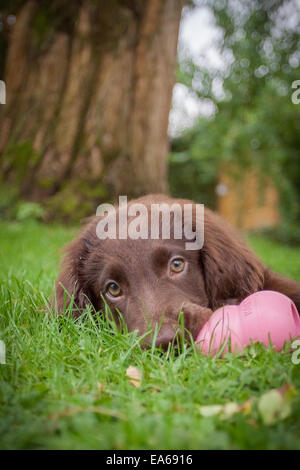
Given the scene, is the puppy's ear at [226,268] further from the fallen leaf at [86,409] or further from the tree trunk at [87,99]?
the tree trunk at [87,99]

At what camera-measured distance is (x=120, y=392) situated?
5.90ft

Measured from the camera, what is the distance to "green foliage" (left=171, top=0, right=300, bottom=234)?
1214cm

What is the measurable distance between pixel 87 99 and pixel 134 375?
21.8 ft

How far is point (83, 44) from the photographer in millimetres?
7773

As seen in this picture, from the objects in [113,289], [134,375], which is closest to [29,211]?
[113,289]

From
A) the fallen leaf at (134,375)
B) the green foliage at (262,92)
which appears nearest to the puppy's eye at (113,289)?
the fallen leaf at (134,375)

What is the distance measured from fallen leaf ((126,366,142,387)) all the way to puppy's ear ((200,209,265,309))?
34.5 inches

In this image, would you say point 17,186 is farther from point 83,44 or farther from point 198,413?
point 198,413

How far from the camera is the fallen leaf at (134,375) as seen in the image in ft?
6.38

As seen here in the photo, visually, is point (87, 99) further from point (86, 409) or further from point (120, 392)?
point (86, 409)

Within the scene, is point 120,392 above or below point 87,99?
below

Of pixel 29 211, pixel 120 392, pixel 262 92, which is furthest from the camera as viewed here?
pixel 262 92

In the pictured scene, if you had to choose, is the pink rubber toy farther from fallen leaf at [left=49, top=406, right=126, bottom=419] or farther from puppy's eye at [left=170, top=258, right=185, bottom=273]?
fallen leaf at [left=49, top=406, right=126, bottom=419]

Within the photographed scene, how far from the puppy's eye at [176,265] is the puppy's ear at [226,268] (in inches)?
7.5
